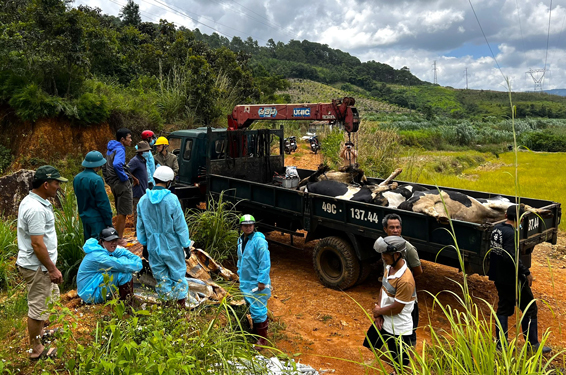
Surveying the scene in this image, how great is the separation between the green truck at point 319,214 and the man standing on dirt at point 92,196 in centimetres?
249

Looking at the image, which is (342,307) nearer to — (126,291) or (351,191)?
(351,191)

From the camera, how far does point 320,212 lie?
644cm

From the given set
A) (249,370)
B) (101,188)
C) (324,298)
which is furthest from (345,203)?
(249,370)

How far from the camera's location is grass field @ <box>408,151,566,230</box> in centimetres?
1282

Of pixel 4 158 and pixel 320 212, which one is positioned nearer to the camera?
pixel 320 212

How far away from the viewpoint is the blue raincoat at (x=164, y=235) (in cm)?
438

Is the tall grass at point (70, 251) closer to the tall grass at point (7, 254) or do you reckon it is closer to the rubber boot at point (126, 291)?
the tall grass at point (7, 254)

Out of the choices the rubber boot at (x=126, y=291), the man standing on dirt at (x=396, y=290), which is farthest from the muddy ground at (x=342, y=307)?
the rubber boot at (x=126, y=291)

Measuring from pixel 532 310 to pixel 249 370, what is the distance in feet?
10.2

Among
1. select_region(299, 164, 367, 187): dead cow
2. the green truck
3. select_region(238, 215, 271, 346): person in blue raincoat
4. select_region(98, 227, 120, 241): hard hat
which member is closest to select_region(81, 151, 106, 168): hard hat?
select_region(98, 227, 120, 241): hard hat

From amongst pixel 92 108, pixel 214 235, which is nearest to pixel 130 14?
pixel 92 108

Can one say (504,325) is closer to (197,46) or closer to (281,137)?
(281,137)

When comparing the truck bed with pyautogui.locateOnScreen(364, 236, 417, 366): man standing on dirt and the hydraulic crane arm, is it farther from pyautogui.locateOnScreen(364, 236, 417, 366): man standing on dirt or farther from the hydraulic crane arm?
the hydraulic crane arm

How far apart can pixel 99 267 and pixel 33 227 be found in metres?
1.03
